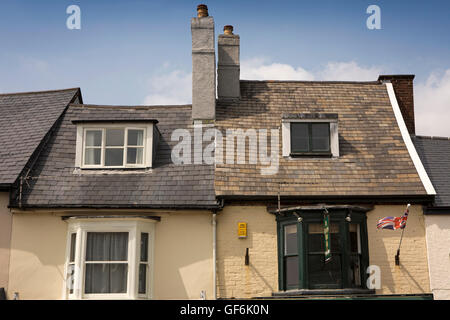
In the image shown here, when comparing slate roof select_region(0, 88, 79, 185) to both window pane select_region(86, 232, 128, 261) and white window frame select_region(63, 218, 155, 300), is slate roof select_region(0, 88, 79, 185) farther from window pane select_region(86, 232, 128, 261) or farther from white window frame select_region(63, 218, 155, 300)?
window pane select_region(86, 232, 128, 261)

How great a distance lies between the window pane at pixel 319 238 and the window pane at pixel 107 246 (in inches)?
188

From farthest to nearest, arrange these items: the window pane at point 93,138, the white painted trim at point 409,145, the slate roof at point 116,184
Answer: the window pane at point 93,138, the white painted trim at point 409,145, the slate roof at point 116,184

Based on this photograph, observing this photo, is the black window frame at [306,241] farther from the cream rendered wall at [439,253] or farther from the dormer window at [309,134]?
the dormer window at [309,134]

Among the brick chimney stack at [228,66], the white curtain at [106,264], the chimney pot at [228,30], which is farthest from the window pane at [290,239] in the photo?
the chimney pot at [228,30]

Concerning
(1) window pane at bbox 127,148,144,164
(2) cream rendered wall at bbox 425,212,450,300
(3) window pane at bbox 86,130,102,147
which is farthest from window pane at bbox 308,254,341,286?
(3) window pane at bbox 86,130,102,147

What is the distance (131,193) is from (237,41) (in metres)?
6.82

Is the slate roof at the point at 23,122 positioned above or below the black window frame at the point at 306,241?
above

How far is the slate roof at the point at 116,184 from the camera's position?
16.6 meters

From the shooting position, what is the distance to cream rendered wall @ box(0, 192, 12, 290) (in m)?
16.2

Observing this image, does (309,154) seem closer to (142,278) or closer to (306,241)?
(306,241)

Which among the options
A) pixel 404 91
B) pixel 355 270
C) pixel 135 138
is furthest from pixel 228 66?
pixel 355 270

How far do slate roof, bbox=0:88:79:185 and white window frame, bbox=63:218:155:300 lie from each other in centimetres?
236

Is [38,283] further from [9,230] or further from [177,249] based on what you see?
[177,249]

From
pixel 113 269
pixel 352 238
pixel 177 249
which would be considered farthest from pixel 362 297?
pixel 113 269
